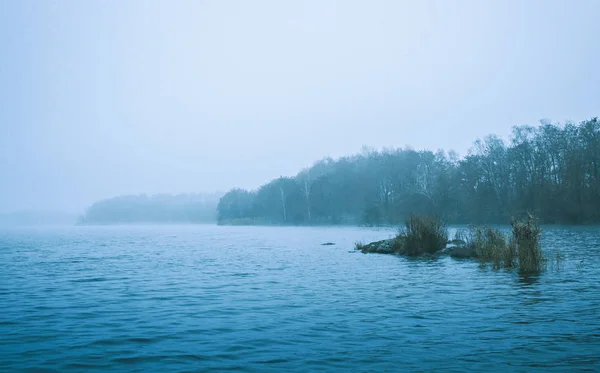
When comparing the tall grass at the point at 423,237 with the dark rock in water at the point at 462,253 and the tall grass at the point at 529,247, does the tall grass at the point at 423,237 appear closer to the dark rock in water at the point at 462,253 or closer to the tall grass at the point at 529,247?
the dark rock in water at the point at 462,253

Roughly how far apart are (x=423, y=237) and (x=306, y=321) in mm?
20876

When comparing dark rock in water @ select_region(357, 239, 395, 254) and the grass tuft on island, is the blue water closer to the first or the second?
the grass tuft on island

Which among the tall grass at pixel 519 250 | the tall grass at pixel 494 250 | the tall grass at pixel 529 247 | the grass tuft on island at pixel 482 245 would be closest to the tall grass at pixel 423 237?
the grass tuft on island at pixel 482 245

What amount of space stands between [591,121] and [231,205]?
116860 millimetres

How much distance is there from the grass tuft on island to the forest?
4445 mm

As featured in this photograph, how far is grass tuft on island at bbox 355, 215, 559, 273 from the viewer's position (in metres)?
20.1

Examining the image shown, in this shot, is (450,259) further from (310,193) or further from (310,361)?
(310,193)

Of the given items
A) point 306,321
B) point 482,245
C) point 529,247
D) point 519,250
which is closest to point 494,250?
point 519,250

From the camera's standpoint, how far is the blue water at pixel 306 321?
8.28 meters

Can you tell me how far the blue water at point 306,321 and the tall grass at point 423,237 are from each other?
8.46 meters

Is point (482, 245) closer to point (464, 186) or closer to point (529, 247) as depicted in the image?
point (529, 247)

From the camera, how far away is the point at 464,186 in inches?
3371

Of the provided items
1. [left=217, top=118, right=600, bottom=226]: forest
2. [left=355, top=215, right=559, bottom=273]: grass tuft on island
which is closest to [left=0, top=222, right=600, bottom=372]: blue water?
[left=355, top=215, right=559, bottom=273]: grass tuft on island

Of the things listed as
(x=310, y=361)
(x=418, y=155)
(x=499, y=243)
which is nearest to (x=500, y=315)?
(x=310, y=361)
